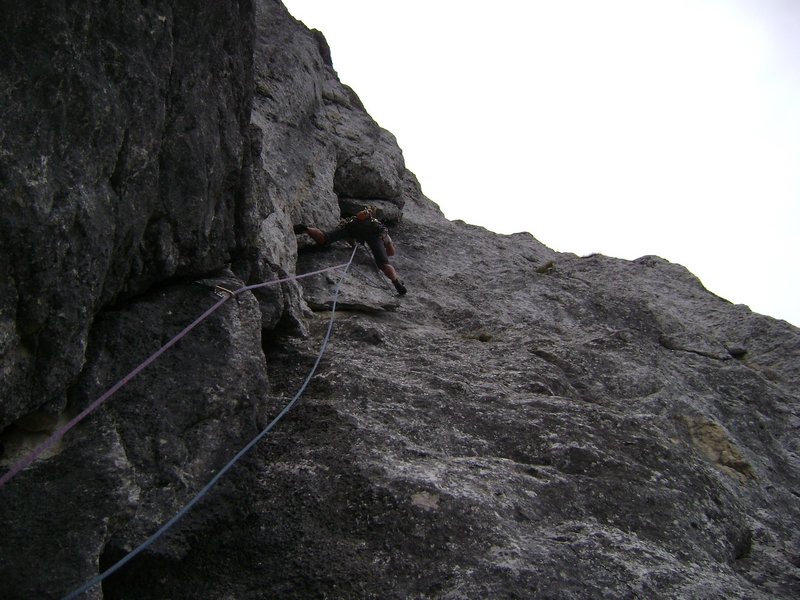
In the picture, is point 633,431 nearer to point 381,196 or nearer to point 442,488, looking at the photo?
point 442,488

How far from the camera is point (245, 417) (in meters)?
4.68

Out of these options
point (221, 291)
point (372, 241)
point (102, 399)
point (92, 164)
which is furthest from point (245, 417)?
point (372, 241)

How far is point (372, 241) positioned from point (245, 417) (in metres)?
5.73

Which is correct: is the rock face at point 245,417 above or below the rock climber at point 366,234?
below

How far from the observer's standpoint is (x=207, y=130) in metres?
4.91

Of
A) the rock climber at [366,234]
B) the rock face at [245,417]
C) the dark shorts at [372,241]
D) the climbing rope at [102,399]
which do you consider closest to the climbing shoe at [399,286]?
the rock climber at [366,234]

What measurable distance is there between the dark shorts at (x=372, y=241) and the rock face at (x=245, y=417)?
7.40ft

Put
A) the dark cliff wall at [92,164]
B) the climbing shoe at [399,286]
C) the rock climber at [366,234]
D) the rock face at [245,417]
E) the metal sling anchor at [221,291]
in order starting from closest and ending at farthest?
the dark cliff wall at [92,164]
the rock face at [245,417]
the metal sling anchor at [221,291]
the climbing shoe at [399,286]
the rock climber at [366,234]

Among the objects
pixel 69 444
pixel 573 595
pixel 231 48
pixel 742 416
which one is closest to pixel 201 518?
pixel 69 444

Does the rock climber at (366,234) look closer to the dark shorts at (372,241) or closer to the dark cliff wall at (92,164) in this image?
the dark shorts at (372,241)

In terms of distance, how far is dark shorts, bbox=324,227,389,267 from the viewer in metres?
9.82

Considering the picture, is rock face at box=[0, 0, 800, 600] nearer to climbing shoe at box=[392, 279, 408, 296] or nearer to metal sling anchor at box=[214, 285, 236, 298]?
metal sling anchor at box=[214, 285, 236, 298]

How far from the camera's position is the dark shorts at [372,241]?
9.82 metres

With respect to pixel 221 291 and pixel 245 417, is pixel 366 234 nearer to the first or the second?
pixel 221 291
